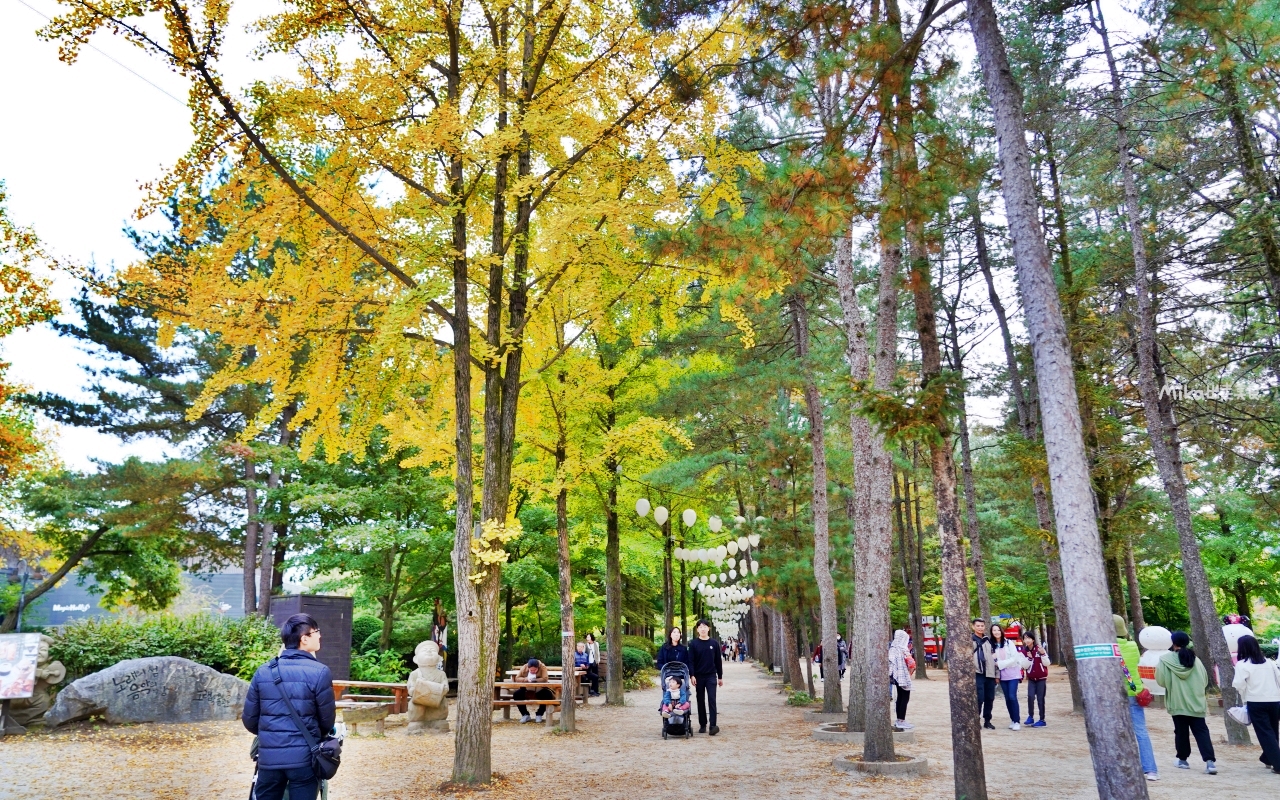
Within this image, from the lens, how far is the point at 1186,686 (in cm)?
838

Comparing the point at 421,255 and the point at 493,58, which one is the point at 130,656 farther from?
the point at 493,58

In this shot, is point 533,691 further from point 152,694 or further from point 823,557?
point 152,694

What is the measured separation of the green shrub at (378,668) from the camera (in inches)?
733

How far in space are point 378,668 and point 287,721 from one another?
50.4ft

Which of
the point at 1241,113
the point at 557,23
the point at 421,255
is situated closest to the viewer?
the point at 421,255

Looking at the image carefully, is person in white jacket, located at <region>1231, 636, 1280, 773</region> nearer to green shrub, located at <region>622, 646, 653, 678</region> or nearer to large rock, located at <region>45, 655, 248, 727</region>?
large rock, located at <region>45, 655, 248, 727</region>

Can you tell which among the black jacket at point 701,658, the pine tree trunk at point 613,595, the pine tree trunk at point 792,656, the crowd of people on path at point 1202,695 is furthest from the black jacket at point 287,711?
the pine tree trunk at point 792,656

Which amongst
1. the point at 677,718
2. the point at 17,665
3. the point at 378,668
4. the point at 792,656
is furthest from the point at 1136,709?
the point at 17,665

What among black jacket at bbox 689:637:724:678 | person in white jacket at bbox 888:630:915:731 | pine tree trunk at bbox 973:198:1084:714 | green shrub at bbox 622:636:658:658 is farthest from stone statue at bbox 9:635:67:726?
pine tree trunk at bbox 973:198:1084:714

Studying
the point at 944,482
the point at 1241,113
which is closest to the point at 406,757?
the point at 944,482

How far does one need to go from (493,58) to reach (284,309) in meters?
3.71

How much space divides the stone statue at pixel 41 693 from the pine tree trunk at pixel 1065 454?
15567mm

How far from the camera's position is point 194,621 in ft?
53.5

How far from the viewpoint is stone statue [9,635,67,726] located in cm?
1293
